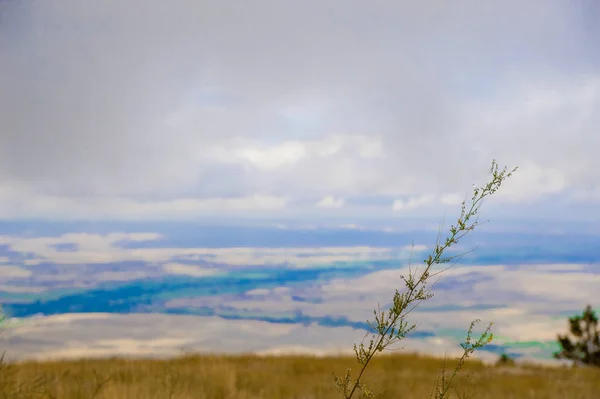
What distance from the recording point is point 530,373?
12.2 meters

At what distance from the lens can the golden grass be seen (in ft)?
19.7

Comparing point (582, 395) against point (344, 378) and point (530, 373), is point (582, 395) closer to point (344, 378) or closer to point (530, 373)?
point (530, 373)

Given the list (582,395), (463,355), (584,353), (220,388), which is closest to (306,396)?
(220,388)

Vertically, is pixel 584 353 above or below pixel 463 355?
below

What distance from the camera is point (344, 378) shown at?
115 inches

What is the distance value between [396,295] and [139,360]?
9.00 meters

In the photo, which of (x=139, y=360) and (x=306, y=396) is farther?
(x=139, y=360)

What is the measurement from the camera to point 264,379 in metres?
9.14

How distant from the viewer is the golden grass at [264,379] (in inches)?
236

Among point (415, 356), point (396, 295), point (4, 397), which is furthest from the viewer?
point (415, 356)

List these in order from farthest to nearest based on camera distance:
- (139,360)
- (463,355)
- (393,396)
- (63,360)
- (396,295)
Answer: (63,360)
(139,360)
(393,396)
(463,355)
(396,295)

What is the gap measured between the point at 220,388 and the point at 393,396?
2410 mm

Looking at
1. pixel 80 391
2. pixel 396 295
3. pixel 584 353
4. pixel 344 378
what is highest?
pixel 396 295

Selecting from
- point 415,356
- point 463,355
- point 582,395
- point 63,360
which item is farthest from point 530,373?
point 463,355
